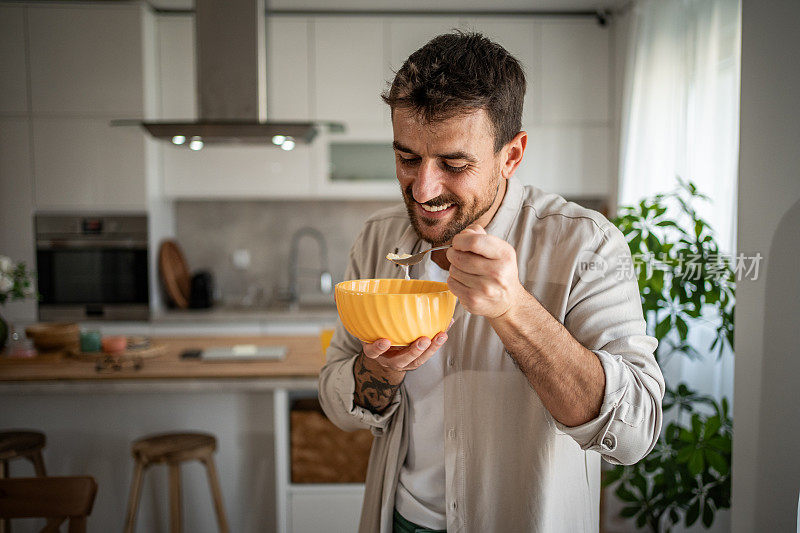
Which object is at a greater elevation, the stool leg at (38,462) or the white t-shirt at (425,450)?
the white t-shirt at (425,450)

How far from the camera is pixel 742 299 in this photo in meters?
1.24

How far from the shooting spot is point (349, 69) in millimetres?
3754

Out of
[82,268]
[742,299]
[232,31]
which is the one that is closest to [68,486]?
[742,299]

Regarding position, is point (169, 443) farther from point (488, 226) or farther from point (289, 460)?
point (488, 226)

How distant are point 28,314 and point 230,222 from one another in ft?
4.41

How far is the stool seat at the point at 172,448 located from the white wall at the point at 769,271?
178 cm

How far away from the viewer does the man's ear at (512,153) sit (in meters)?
1.02

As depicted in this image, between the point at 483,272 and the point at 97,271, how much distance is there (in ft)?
11.7

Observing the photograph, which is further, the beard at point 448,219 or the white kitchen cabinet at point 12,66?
the white kitchen cabinet at point 12,66

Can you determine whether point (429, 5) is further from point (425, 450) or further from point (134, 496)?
point (425, 450)

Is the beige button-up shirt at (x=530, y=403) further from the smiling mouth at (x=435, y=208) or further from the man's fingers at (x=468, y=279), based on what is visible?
the man's fingers at (x=468, y=279)

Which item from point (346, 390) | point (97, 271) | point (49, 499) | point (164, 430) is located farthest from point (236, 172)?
point (346, 390)

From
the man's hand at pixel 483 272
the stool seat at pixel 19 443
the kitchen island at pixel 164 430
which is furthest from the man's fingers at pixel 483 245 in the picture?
the stool seat at pixel 19 443

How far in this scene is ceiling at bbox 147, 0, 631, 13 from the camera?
3.59 metres
